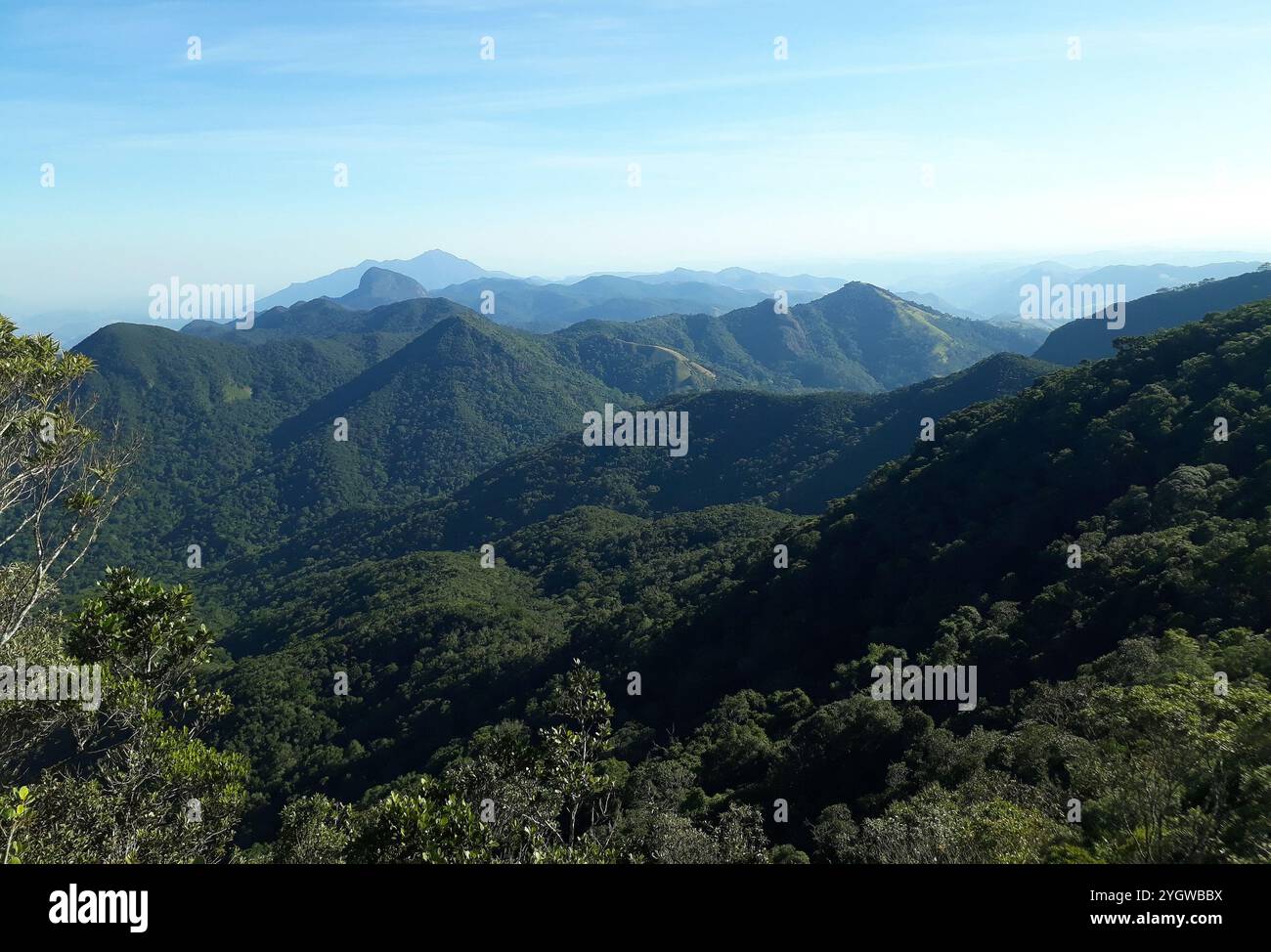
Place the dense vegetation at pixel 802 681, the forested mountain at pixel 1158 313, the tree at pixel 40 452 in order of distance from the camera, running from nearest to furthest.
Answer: the dense vegetation at pixel 802 681 → the tree at pixel 40 452 → the forested mountain at pixel 1158 313

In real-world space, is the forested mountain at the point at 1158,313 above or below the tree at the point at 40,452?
above

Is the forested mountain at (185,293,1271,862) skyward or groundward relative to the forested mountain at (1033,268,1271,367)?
groundward

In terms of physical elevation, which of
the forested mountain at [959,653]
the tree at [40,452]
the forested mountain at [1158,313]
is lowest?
the forested mountain at [959,653]

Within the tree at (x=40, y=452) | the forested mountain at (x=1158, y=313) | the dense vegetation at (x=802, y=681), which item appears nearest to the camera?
the dense vegetation at (x=802, y=681)

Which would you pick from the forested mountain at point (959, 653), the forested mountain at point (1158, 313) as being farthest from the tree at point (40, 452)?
the forested mountain at point (1158, 313)

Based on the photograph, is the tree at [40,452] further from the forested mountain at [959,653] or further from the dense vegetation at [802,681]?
the forested mountain at [959,653]

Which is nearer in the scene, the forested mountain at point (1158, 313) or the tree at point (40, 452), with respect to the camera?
the tree at point (40, 452)

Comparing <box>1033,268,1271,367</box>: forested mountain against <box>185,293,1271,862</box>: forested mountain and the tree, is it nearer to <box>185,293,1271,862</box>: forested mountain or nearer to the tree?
<box>185,293,1271,862</box>: forested mountain

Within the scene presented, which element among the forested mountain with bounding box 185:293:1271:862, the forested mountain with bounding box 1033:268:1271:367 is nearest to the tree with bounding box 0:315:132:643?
the forested mountain with bounding box 185:293:1271:862
